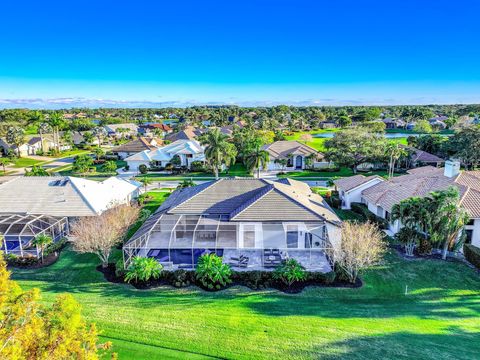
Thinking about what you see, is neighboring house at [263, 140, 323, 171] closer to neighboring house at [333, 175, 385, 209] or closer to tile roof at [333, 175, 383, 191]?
tile roof at [333, 175, 383, 191]

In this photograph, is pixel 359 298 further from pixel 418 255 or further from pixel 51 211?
pixel 51 211

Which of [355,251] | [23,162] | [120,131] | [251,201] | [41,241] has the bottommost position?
[41,241]

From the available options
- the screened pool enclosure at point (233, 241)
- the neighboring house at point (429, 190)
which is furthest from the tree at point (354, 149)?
the screened pool enclosure at point (233, 241)

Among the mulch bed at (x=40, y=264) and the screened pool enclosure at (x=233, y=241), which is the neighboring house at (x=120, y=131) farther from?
the screened pool enclosure at (x=233, y=241)

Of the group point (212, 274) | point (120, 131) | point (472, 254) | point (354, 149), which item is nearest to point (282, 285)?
point (212, 274)

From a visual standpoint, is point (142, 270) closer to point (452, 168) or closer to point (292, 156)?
point (452, 168)

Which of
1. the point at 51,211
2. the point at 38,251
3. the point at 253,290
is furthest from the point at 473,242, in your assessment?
the point at 51,211
